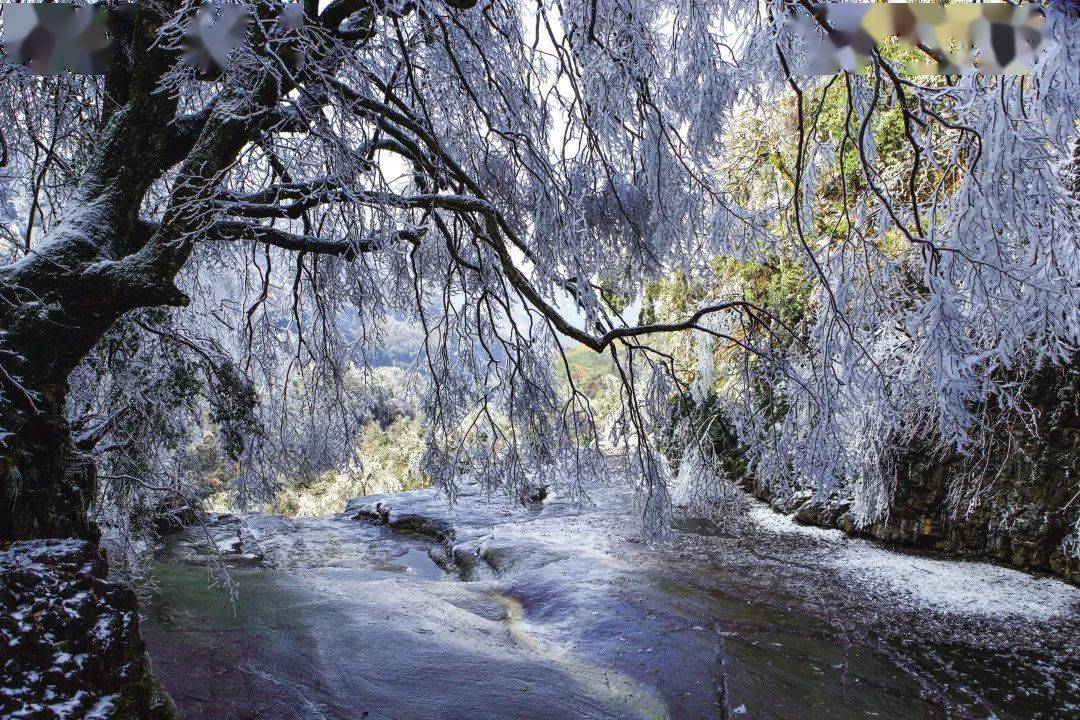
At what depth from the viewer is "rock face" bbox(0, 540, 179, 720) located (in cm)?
140

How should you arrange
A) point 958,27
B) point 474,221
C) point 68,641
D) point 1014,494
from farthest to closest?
point 1014,494, point 474,221, point 68,641, point 958,27

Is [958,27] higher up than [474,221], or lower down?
lower down

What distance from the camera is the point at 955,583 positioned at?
466cm

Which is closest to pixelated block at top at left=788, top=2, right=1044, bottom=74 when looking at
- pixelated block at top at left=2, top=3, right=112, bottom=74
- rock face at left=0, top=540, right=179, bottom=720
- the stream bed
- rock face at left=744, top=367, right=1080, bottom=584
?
pixelated block at top at left=2, top=3, right=112, bottom=74

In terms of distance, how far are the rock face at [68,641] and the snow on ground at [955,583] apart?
508 centimetres

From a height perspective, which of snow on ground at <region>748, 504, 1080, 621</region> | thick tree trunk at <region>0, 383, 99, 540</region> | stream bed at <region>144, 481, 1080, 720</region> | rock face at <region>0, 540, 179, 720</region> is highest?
thick tree trunk at <region>0, 383, 99, 540</region>

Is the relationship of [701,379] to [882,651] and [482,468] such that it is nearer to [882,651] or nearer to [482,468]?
[882,651]

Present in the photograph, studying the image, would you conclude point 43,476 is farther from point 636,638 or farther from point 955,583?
point 955,583

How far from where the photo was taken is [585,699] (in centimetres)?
302

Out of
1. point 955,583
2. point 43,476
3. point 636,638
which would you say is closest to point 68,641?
point 43,476

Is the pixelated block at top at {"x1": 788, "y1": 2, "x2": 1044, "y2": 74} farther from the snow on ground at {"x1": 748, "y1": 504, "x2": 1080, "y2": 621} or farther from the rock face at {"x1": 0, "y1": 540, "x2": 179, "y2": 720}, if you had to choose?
the snow on ground at {"x1": 748, "y1": 504, "x2": 1080, "y2": 621}

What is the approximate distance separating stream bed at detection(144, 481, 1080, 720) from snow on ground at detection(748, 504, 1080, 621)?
2cm

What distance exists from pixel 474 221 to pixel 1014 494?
17.4ft

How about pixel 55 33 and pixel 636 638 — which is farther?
pixel 636 638
